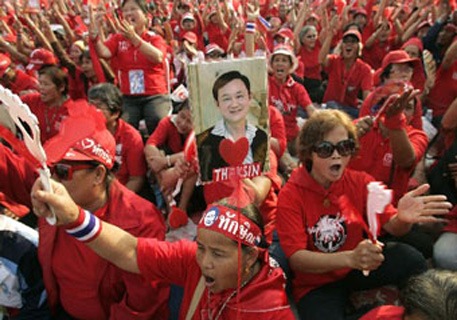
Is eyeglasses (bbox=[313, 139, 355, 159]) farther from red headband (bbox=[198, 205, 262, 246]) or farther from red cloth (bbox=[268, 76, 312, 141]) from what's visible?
red cloth (bbox=[268, 76, 312, 141])

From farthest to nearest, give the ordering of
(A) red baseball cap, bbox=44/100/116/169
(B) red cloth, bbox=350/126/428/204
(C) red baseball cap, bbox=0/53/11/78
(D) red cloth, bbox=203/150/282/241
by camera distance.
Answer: (C) red baseball cap, bbox=0/53/11/78 < (B) red cloth, bbox=350/126/428/204 < (D) red cloth, bbox=203/150/282/241 < (A) red baseball cap, bbox=44/100/116/169

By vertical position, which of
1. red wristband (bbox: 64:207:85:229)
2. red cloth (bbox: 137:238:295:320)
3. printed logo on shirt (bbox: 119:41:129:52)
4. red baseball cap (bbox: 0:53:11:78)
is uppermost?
printed logo on shirt (bbox: 119:41:129:52)

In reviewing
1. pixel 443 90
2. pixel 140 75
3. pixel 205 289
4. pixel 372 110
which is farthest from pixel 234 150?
pixel 443 90

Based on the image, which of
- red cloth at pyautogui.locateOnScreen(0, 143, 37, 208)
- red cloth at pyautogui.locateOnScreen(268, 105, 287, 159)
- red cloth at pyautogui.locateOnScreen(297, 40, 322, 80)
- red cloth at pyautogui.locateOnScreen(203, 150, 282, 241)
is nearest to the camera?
red cloth at pyautogui.locateOnScreen(0, 143, 37, 208)

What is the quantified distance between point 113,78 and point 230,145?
14.1 feet

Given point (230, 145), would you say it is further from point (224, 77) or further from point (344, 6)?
point (344, 6)

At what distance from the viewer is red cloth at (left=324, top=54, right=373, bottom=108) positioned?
551cm

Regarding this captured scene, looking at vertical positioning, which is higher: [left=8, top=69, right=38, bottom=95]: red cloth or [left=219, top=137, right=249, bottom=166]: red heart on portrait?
[left=219, top=137, right=249, bottom=166]: red heart on portrait

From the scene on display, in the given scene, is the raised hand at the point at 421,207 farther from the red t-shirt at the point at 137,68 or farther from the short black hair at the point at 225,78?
the red t-shirt at the point at 137,68

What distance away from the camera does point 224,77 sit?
67.7 inches

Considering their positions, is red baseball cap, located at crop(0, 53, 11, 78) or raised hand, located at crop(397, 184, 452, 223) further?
red baseball cap, located at crop(0, 53, 11, 78)

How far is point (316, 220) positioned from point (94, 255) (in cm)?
121

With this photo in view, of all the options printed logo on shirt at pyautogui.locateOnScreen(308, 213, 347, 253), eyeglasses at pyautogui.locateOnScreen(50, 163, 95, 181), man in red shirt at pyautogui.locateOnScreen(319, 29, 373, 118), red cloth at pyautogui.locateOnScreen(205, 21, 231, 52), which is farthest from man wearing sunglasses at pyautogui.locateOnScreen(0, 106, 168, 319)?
red cloth at pyautogui.locateOnScreen(205, 21, 231, 52)

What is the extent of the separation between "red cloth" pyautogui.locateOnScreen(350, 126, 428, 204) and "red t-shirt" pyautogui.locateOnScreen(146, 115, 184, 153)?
5.27 feet
